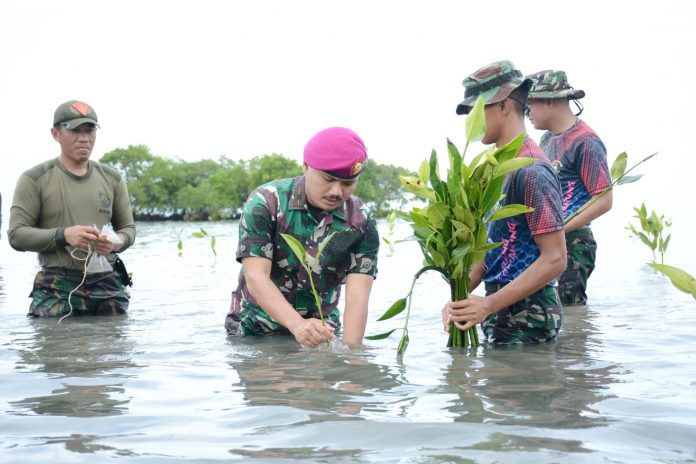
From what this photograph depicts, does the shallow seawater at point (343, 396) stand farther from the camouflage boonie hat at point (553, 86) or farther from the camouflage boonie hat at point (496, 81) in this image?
the camouflage boonie hat at point (553, 86)

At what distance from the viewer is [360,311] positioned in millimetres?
4406

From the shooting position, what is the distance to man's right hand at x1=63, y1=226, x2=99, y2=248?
595 cm

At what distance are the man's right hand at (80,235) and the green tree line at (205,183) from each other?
8344cm

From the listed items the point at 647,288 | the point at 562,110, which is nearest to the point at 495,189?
the point at 562,110

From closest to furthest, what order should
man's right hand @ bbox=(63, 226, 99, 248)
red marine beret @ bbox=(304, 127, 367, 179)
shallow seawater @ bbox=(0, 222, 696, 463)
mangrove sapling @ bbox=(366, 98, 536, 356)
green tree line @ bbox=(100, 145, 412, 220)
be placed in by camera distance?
1. shallow seawater @ bbox=(0, 222, 696, 463)
2. mangrove sapling @ bbox=(366, 98, 536, 356)
3. red marine beret @ bbox=(304, 127, 367, 179)
4. man's right hand @ bbox=(63, 226, 99, 248)
5. green tree line @ bbox=(100, 145, 412, 220)

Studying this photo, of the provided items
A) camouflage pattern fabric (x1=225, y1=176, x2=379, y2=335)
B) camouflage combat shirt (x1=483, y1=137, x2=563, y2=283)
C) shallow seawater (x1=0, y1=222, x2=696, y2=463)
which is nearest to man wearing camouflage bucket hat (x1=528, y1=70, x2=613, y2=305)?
shallow seawater (x1=0, y1=222, x2=696, y2=463)

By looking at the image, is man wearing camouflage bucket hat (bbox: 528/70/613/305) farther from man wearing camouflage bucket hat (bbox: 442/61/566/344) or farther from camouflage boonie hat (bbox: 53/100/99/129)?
camouflage boonie hat (bbox: 53/100/99/129)

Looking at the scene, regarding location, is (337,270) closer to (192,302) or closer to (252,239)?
(252,239)

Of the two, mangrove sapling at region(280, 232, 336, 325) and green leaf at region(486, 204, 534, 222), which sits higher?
green leaf at region(486, 204, 534, 222)

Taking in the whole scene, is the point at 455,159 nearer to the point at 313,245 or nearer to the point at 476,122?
the point at 476,122

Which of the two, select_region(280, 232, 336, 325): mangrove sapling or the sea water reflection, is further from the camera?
select_region(280, 232, 336, 325): mangrove sapling

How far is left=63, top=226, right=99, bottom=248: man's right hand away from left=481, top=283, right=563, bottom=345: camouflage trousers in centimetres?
326

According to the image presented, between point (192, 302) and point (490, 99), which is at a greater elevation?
point (490, 99)

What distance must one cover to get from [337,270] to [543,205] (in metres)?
1.34
